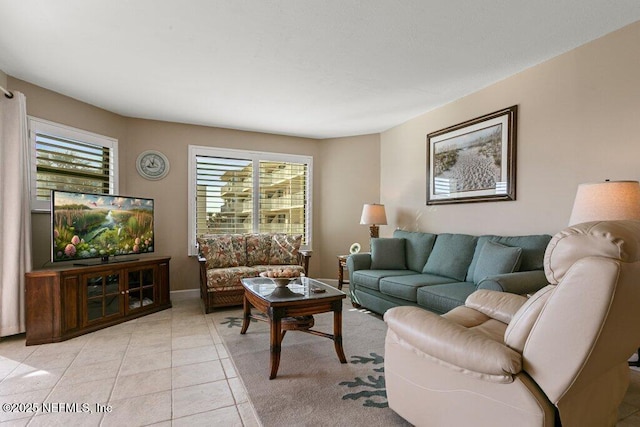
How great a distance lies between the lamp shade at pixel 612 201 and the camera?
2.02 metres

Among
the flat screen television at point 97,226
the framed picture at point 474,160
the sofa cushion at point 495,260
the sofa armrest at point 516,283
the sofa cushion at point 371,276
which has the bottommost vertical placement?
the sofa cushion at point 371,276

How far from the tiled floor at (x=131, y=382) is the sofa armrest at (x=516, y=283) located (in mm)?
787

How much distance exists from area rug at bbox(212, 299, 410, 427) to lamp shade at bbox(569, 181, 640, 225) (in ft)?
5.91

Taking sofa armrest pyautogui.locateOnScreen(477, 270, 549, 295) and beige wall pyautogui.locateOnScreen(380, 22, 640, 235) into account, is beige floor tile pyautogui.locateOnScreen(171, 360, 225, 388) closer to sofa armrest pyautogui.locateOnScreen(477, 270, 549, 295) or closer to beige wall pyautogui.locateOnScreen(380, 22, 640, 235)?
sofa armrest pyautogui.locateOnScreen(477, 270, 549, 295)

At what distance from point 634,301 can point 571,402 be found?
0.46m

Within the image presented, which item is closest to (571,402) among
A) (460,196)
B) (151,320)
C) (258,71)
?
(460,196)

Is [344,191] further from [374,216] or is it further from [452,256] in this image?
[452,256]

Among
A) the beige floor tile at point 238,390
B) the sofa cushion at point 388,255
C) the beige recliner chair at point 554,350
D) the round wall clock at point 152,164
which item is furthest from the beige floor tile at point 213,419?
the round wall clock at point 152,164

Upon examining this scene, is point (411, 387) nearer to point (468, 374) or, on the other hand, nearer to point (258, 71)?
point (468, 374)

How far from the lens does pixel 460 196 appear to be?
3.78 meters

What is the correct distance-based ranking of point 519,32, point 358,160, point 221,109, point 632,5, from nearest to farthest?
point 632,5
point 519,32
point 221,109
point 358,160

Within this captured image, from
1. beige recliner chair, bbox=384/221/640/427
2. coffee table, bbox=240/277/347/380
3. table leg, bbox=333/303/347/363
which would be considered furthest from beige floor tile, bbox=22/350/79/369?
beige recliner chair, bbox=384/221/640/427

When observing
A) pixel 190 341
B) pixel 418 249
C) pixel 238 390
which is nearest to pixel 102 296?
pixel 190 341

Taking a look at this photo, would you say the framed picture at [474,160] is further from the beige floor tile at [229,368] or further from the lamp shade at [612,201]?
the beige floor tile at [229,368]
